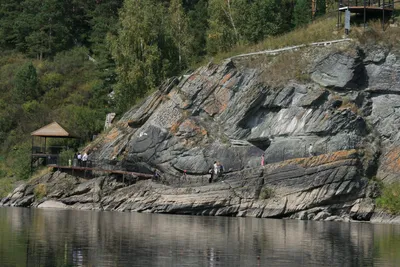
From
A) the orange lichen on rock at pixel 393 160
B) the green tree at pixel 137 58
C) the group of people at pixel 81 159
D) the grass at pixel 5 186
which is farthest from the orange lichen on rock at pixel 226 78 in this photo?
the grass at pixel 5 186

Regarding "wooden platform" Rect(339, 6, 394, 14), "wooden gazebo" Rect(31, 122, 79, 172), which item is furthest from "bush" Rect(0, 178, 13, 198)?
"wooden platform" Rect(339, 6, 394, 14)

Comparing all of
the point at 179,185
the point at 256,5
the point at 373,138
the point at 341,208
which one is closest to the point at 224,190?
the point at 179,185

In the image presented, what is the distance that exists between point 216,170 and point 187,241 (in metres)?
21.4

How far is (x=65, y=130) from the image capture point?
7156 cm

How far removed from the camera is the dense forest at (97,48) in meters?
76.8

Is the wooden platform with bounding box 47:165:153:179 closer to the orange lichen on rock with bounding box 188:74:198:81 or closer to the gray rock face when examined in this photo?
the orange lichen on rock with bounding box 188:74:198:81

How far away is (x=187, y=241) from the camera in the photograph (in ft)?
129

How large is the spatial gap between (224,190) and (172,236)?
664 inches

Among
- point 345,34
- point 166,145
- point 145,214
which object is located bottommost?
point 145,214

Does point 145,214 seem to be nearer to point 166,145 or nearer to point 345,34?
point 166,145

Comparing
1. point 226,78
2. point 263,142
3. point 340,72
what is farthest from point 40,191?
point 340,72

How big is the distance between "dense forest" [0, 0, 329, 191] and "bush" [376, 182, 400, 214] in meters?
24.8

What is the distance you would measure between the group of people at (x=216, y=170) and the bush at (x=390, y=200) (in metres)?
11.1

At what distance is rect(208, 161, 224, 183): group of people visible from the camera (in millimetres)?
60188
